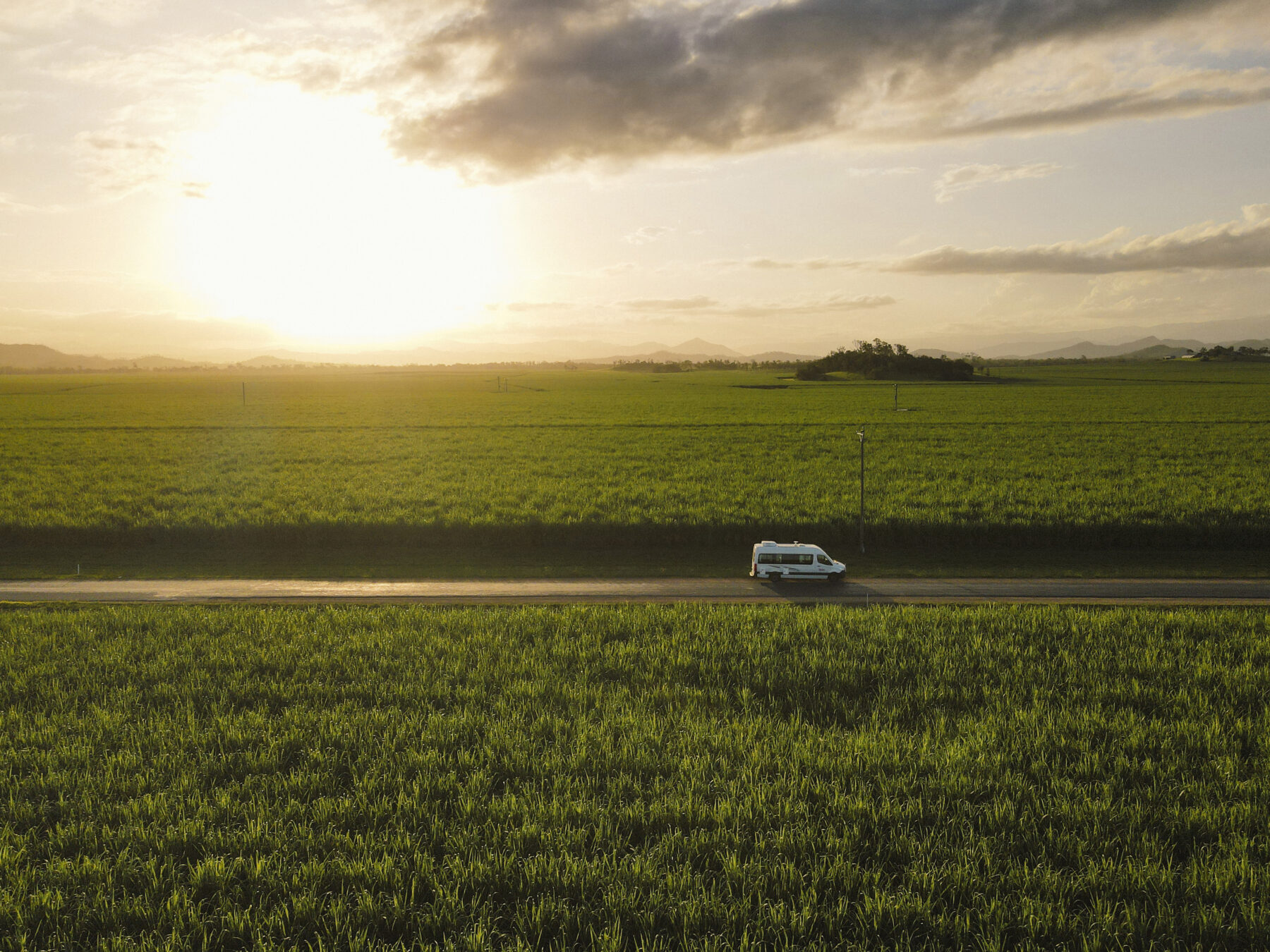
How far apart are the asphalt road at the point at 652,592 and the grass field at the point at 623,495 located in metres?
1.61

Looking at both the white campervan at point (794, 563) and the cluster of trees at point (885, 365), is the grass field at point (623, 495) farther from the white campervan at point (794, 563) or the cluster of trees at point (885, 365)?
the cluster of trees at point (885, 365)

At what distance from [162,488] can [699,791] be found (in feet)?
115

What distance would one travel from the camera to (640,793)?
9.55m

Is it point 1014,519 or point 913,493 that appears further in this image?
point 913,493

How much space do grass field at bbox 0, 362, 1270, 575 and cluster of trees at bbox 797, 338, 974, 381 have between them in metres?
78.5

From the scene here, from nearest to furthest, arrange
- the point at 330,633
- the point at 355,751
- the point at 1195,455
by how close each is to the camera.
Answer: the point at 355,751 < the point at 330,633 < the point at 1195,455

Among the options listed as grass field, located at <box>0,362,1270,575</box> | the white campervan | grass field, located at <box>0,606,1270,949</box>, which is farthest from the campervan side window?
grass field, located at <box>0,606,1270,949</box>

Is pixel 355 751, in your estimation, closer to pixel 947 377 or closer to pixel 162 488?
pixel 162 488

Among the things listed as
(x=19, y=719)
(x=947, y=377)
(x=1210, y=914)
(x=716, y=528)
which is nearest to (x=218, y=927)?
(x=19, y=719)

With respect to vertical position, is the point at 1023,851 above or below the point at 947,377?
below

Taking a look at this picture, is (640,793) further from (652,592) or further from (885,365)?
(885,365)

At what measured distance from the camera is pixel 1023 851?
839 cm

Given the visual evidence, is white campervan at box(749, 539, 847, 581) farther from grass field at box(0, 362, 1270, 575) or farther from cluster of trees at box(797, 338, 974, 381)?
cluster of trees at box(797, 338, 974, 381)

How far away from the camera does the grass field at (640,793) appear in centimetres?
739
